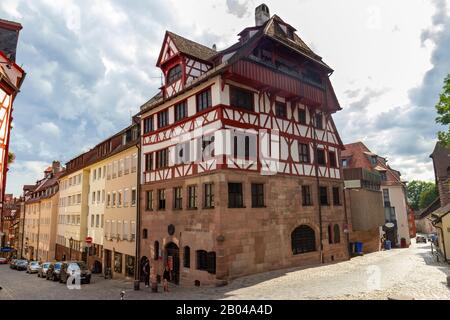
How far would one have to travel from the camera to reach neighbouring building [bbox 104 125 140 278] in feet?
91.7

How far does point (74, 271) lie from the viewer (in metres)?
27.2

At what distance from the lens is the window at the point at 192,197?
2059 centimetres

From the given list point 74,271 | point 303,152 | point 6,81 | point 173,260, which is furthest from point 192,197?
point 74,271

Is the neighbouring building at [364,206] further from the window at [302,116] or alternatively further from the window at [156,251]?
the window at [156,251]

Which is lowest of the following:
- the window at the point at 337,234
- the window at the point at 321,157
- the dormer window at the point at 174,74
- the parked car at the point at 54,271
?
the parked car at the point at 54,271

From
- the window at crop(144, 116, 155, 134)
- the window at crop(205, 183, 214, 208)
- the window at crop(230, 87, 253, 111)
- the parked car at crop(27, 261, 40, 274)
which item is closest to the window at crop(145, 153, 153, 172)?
the window at crop(144, 116, 155, 134)

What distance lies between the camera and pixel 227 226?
1811 centimetres

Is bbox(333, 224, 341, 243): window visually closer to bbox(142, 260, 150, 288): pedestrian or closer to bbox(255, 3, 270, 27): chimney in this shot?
bbox(142, 260, 150, 288): pedestrian

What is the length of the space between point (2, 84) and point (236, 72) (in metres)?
12.5

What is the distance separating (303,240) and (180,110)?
12.5 meters

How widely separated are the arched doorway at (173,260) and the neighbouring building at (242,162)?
68 mm

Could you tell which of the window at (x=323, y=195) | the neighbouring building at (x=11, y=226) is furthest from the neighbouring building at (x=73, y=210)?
the neighbouring building at (x=11, y=226)

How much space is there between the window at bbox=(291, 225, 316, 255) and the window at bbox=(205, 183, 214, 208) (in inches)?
253

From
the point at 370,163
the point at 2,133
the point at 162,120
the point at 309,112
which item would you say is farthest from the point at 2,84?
the point at 370,163
